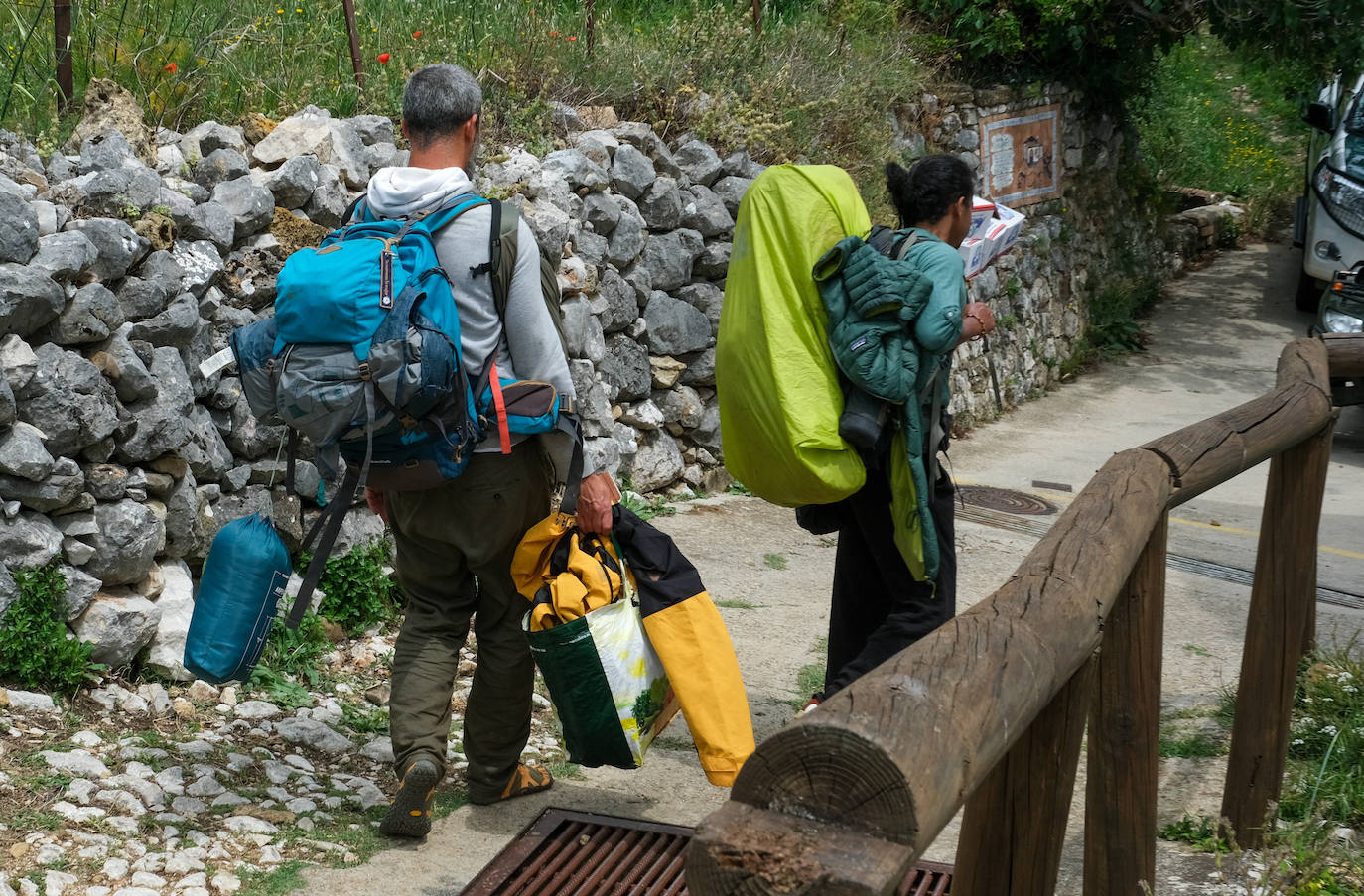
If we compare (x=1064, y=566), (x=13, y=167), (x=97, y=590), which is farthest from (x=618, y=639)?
(x=13, y=167)

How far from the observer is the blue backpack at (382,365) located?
2.75m

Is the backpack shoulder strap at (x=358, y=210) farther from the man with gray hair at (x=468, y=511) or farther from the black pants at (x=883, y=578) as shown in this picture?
the black pants at (x=883, y=578)

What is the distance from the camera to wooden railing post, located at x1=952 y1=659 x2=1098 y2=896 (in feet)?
6.24

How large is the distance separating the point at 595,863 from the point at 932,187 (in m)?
2.01

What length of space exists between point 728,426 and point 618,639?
64 centimetres

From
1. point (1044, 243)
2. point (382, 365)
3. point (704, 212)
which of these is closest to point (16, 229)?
point (382, 365)

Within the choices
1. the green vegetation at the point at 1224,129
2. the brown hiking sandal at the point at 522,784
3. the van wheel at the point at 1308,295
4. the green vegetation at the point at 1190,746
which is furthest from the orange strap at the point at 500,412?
the van wheel at the point at 1308,295

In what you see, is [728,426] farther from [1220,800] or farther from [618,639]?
[1220,800]

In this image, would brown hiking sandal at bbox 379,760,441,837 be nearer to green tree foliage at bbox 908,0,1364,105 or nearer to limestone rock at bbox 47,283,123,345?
limestone rock at bbox 47,283,123,345

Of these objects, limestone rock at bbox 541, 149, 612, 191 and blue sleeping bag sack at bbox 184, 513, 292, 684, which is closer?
blue sleeping bag sack at bbox 184, 513, 292, 684

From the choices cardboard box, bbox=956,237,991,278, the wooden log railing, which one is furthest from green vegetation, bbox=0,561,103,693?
cardboard box, bbox=956,237,991,278

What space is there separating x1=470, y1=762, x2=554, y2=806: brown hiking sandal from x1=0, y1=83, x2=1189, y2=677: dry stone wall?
1.15 metres

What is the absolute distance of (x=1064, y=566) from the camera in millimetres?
1934

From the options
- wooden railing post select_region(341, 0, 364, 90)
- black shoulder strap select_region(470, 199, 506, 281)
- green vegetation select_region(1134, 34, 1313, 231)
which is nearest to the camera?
black shoulder strap select_region(470, 199, 506, 281)
